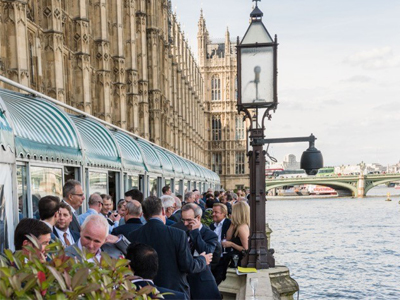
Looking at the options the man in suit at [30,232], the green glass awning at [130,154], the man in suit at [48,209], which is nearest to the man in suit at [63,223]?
the man in suit at [48,209]

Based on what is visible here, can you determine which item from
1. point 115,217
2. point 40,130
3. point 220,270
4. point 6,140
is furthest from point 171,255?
point 40,130

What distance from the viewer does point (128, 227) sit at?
4461 millimetres

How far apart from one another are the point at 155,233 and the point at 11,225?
5.59ft

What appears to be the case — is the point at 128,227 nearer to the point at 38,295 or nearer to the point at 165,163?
the point at 38,295

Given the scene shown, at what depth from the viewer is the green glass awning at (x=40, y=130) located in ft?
19.4

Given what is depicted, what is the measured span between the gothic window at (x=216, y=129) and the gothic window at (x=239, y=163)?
355 centimetres

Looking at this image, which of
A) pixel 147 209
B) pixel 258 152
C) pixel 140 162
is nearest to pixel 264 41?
pixel 258 152

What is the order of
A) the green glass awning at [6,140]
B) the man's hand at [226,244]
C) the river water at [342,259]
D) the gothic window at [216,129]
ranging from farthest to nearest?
the gothic window at [216,129] → the river water at [342,259] → the man's hand at [226,244] → the green glass awning at [6,140]

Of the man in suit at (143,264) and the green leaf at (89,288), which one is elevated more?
the green leaf at (89,288)

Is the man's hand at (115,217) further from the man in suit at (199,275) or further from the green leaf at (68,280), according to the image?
the green leaf at (68,280)

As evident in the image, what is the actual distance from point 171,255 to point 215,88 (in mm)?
68611

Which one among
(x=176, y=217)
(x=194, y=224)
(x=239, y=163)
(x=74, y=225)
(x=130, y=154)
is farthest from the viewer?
(x=239, y=163)

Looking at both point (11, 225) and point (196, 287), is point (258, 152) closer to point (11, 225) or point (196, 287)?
point (196, 287)

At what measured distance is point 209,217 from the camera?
7.80 m
